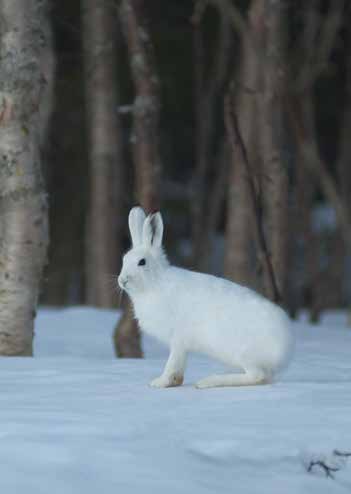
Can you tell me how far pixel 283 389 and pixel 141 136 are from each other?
4.88m

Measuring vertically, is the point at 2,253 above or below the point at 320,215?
above

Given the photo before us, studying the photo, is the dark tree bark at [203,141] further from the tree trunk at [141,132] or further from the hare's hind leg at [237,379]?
the hare's hind leg at [237,379]

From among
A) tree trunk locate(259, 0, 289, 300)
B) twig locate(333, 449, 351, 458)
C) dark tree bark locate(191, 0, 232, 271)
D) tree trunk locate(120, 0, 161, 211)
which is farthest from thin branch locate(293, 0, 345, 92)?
twig locate(333, 449, 351, 458)

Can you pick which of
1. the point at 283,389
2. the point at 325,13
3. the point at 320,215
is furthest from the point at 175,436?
the point at 320,215

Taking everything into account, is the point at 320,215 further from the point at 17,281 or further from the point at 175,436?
the point at 175,436

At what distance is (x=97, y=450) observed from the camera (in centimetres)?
535

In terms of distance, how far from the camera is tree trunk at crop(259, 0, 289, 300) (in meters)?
12.6

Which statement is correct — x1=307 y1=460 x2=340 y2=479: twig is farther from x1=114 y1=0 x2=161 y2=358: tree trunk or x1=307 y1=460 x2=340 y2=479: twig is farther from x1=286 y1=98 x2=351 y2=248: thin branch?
x1=286 y1=98 x2=351 y2=248: thin branch

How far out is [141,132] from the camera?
1110cm

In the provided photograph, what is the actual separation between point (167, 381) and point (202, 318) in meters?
0.42

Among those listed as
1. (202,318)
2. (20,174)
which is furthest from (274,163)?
(202,318)

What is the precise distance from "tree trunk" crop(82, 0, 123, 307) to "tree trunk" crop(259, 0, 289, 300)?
137 inches

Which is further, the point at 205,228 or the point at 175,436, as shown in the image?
the point at 205,228

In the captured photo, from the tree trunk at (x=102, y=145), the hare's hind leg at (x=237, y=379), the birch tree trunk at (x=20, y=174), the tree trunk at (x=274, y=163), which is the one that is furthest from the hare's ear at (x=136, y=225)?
the tree trunk at (x=102, y=145)
